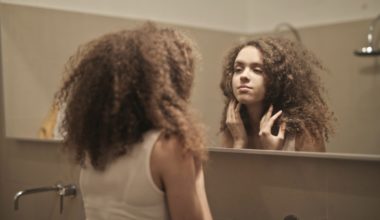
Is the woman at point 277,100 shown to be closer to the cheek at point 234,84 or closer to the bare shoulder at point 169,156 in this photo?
the cheek at point 234,84

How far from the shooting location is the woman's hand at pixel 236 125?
3.52 ft

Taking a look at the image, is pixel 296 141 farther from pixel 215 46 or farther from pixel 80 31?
pixel 80 31

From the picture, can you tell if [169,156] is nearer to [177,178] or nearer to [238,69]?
[177,178]

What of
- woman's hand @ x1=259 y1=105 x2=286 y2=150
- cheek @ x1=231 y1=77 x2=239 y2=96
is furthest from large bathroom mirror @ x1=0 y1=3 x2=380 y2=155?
woman's hand @ x1=259 y1=105 x2=286 y2=150

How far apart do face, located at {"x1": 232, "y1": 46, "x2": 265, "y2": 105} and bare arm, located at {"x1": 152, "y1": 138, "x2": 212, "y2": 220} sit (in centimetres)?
31

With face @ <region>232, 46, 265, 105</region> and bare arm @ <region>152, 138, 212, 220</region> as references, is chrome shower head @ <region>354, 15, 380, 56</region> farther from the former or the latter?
bare arm @ <region>152, 138, 212, 220</region>

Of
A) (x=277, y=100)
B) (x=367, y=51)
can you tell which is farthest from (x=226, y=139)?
(x=367, y=51)

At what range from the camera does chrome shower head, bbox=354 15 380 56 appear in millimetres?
1270

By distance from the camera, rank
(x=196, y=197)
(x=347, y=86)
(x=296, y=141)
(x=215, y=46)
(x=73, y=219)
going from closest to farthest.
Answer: (x=196, y=197) → (x=296, y=141) → (x=347, y=86) → (x=73, y=219) → (x=215, y=46)

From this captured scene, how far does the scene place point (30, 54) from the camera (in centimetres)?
160

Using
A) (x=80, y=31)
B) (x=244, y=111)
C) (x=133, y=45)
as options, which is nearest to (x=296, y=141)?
(x=244, y=111)

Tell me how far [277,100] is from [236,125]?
0.40 ft

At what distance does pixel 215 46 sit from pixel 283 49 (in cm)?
50

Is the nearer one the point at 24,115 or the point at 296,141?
the point at 296,141
